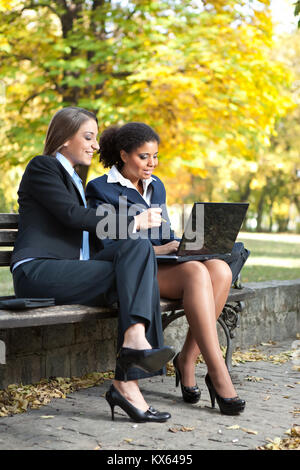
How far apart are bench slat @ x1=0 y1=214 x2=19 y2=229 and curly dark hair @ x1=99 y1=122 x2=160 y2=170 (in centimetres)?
76

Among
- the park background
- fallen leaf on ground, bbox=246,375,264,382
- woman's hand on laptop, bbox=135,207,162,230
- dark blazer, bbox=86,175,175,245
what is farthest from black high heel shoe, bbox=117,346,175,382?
the park background

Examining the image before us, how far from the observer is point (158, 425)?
12.4 ft

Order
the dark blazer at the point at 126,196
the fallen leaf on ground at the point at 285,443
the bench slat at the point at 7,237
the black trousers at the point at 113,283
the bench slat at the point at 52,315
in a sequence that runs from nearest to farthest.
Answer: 1. the fallen leaf on ground at the point at 285,443
2. the bench slat at the point at 52,315
3. the black trousers at the point at 113,283
4. the bench slat at the point at 7,237
5. the dark blazer at the point at 126,196

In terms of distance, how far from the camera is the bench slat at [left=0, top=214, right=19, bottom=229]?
4555 mm

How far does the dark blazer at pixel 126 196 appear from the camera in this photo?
181 inches

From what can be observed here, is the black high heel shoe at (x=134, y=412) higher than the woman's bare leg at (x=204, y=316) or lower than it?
lower

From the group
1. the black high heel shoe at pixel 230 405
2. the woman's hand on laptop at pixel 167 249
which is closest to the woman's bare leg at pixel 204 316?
the black high heel shoe at pixel 230 405

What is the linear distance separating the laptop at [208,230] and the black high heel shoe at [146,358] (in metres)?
0.74

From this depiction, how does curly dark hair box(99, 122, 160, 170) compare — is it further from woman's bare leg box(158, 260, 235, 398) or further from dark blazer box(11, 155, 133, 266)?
woman's bare leg box(158, 260, 235, 398)

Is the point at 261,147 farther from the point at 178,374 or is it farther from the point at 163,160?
the point at 178,374

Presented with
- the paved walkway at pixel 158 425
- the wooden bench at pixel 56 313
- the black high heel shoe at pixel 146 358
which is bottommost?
the paved walkway at pixel 158 425

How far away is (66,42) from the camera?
10633 mm

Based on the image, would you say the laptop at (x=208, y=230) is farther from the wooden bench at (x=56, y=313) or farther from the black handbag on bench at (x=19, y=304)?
the black handbag on bench at (x=19, y=304)

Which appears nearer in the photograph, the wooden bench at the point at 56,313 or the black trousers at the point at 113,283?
the wooden bench at the point at 56,313
